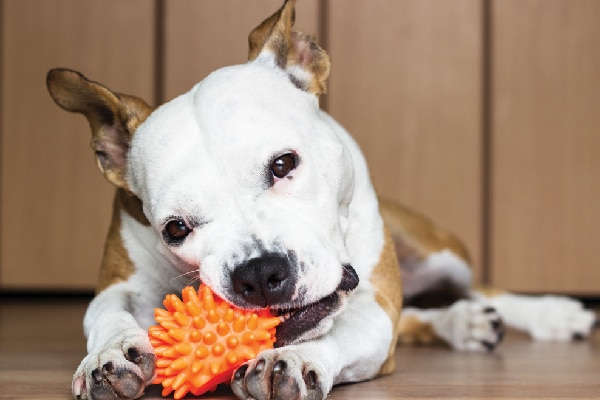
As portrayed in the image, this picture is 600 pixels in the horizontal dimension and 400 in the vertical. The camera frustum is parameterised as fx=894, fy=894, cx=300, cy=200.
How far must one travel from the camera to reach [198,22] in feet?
14.9

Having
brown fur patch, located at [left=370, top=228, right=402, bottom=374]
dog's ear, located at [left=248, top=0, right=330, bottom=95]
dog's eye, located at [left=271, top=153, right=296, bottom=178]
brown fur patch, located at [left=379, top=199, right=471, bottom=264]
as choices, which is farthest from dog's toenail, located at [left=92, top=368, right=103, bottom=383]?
brown fur patch, located at [left=379, top=199, right=471, bottom=264]

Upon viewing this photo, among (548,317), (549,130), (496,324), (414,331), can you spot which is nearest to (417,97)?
(549,130)

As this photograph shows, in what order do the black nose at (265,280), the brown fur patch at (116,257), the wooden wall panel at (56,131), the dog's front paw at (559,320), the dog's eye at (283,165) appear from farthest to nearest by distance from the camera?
the wooden wall panel at (56,131), the dog's front paw at (559,320), the brown fur patch at (116,257), the dog's eye at (283,165), the black nose at (265,280)

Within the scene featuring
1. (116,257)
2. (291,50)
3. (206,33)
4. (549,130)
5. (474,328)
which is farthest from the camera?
(206,33)

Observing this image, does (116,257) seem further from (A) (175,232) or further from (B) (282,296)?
(B) (282,296)

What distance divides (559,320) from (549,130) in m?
1.76

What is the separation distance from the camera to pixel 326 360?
1.57 metres

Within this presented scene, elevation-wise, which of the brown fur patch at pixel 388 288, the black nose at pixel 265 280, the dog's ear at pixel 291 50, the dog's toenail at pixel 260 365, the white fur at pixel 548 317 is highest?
the dog's ear at pixel 291 50

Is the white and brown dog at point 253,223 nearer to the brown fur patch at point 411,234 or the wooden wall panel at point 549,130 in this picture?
the brown fur patch at point 411,234

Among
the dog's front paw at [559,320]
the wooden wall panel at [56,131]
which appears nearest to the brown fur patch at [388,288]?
the dog's front paw at [559,320]

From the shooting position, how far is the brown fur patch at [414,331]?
2.70 m

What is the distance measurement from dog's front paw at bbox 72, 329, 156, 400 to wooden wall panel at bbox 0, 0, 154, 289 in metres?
3.08

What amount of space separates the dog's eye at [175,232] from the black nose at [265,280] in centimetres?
18

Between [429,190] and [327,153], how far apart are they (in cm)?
273
